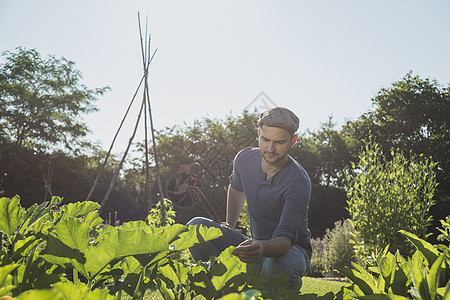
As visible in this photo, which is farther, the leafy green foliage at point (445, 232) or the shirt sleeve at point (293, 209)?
the shirt sleeve at point (293, 209)

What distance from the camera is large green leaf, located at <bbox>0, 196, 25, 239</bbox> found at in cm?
61

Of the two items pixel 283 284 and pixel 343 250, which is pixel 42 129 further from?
pixel 283 284

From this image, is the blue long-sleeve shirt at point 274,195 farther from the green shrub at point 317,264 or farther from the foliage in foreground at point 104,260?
the green shrub at point 317,264

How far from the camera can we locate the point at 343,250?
827 centimetres

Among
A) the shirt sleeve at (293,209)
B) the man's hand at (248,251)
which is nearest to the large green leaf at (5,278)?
the man's hand at (248,251)

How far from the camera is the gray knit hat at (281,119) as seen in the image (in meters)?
2.44

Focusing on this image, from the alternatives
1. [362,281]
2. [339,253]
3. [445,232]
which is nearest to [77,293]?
[362,281]

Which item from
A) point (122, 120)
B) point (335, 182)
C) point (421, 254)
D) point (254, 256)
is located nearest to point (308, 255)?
point (254, 256)

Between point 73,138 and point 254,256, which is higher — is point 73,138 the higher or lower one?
the higher one

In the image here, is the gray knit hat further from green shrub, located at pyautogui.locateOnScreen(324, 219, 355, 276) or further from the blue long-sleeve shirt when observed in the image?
green shrub, located at pyautogui.locateOnScreen(324, 219, 355, 276)

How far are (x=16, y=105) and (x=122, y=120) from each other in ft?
40.7

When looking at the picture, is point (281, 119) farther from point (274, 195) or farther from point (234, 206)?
point (234, 206)

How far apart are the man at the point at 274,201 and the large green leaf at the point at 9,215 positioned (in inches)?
49.3

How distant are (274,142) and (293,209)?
0.47m
